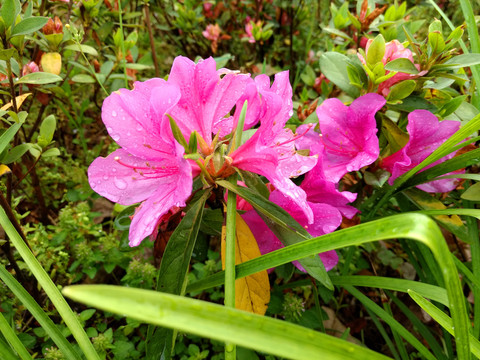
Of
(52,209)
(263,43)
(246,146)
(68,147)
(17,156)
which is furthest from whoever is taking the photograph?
(263,43)

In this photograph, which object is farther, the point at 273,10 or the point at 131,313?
the point at 273,10

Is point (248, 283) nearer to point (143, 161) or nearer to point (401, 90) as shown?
point (143, 161)

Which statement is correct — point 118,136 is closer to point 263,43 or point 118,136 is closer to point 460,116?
point 460,116

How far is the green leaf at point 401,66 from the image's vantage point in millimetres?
898

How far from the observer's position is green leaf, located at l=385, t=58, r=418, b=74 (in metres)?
0.90

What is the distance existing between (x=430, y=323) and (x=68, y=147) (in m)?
1.89

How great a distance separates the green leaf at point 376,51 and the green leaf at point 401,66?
45mm

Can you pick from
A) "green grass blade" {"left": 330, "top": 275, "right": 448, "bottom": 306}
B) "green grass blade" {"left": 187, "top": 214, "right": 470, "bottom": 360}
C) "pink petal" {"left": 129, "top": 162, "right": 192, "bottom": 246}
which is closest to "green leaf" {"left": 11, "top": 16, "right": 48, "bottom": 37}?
"pink petal" {"left": 129, "top": 162, "right": 192, "bottom": 246}

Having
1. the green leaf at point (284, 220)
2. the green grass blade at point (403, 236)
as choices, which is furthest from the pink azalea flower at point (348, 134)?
the green grass blade at point (403, 236)

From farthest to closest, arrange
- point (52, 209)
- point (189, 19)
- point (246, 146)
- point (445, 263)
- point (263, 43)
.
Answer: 1. point (263, 43)
2. point (189, 19)
3. point (52, 209)
4. point (246, 146)
5. point (445, 263)

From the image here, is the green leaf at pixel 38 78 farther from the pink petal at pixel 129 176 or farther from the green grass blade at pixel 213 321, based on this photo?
the green grass blade at pixel 213 321

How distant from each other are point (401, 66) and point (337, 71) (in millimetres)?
213

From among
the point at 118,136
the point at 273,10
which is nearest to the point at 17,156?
the point at 118,136

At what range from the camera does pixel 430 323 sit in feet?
4.70
